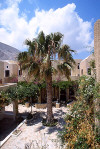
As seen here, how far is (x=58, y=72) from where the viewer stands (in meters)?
10.5

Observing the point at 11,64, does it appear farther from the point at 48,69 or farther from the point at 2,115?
the point at 48,69

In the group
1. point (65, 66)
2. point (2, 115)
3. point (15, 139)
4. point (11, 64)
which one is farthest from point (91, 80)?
point (11, 64)

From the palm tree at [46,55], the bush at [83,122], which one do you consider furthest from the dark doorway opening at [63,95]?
the bush at [83,122]

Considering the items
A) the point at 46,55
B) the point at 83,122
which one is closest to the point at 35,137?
the point at 83,122

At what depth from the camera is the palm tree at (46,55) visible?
970 cm

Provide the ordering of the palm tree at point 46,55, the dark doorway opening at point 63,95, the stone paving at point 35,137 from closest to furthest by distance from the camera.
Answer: the stone paving at point 35,137, the palm tree at point 46,55, the dark doorway opening at point 63,95

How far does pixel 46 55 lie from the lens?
1000cm

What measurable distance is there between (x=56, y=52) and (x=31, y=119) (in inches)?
334

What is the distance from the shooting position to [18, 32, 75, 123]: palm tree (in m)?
9.70

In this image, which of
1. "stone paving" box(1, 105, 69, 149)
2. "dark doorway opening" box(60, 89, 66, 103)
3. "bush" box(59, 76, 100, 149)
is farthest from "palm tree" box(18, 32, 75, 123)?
"dark doorway opening" box(60, 89, 66, 103)

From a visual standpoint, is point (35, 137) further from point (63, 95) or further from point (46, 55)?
point (63, 95)

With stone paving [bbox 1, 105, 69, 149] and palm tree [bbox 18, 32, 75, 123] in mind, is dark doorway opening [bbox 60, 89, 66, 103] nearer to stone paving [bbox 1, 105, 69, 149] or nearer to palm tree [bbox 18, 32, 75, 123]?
stone paving [bbox 1, 105, 69, 149]

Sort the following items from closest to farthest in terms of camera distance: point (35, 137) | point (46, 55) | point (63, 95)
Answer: point (35, 137)
point (46, 55)
point (63, 95)

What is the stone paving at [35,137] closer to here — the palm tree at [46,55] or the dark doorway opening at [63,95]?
the palm tree at [46,55]
